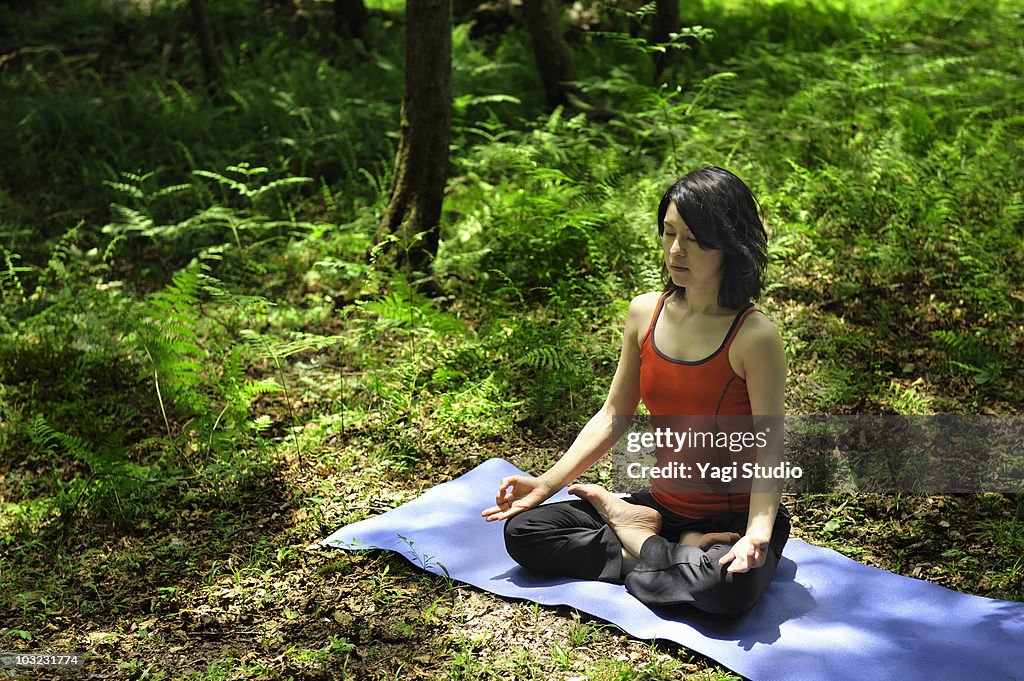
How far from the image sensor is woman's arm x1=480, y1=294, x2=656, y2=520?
388 centimetres

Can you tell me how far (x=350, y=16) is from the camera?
1228 centimetres

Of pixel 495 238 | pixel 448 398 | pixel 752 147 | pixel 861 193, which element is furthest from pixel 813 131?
pixel 448 398

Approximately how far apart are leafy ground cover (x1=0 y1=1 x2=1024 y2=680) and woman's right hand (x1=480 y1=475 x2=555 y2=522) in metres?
0.42

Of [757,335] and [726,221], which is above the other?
[726,221]

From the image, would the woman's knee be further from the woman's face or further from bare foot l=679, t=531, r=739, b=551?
the woman's face

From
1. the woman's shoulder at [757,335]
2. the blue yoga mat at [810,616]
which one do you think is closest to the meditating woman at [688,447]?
the woman's shoulder at [757,335]

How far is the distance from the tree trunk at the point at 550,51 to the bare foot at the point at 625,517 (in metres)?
6.21

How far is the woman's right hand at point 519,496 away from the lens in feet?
12.6

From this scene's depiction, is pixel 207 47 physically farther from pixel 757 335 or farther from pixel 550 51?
pixel 757 335

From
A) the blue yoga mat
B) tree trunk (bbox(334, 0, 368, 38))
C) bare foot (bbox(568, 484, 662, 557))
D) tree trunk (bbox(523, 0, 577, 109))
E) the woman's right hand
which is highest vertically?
tree trunk (bbox(334, 0, 368, 38))

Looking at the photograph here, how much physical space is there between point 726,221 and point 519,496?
4.57ft

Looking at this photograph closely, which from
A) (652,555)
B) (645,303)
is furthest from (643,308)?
(652,555)
